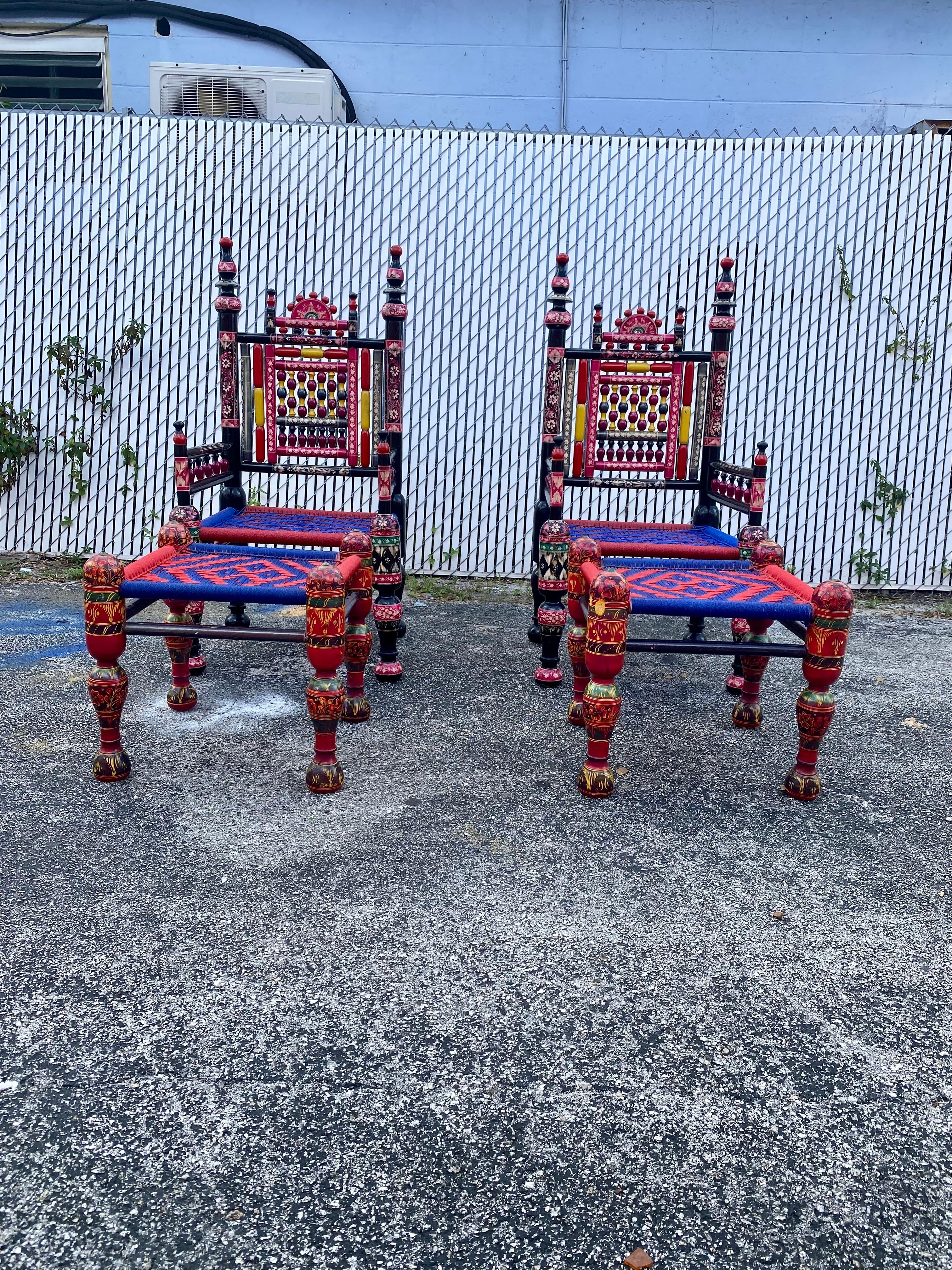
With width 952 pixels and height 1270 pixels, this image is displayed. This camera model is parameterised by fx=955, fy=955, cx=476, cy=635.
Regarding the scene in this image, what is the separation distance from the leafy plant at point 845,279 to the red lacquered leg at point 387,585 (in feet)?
10.8

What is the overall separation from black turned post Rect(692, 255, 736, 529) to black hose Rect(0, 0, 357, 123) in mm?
4887

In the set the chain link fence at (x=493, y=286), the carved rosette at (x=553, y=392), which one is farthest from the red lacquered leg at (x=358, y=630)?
the chain link fence at (x=493, y=286)

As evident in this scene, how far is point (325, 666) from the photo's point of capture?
3068mm

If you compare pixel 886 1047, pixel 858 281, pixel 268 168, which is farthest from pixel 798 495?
pixel 886 1047

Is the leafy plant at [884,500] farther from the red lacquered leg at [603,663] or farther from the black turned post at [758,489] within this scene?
the red lacquered leg at [603,663]

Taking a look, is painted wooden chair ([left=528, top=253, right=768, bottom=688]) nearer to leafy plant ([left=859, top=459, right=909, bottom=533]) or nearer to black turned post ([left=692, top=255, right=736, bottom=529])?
black turned post ([left=692, top=255, right=736, bottom=529])

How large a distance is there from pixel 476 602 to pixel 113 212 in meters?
3.22

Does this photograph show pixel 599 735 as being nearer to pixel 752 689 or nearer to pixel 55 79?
pixel 752 689

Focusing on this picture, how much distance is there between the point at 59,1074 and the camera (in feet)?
6.06

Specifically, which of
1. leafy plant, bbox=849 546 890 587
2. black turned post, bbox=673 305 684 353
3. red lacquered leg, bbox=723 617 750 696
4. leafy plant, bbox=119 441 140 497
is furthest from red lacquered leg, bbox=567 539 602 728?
leafy plant, bbox=119 441 140 497

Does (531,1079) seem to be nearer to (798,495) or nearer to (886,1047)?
(886,1047)

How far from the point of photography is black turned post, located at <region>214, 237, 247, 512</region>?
13.9 feet

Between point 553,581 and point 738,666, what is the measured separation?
915 millimetres

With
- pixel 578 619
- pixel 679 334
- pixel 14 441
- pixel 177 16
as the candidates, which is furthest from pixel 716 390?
pixel 177 16
